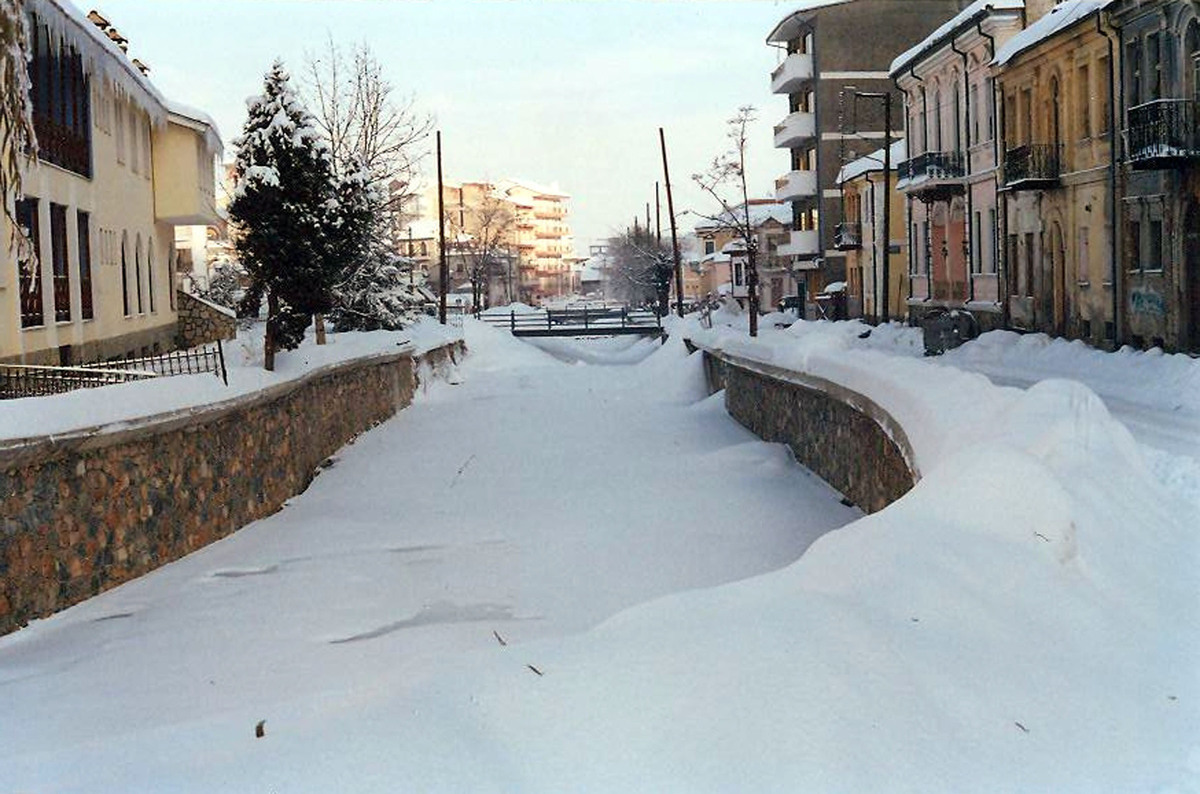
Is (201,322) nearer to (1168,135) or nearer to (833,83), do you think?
(1168,135)

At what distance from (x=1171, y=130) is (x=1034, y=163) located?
785cm

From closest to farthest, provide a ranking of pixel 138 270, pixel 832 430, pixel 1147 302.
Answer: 1. pixel 832 430
2. pixel 1147 302
3. pixel 138 270

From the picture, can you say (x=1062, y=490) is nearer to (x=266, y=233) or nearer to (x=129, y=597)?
(x=129, y=597)

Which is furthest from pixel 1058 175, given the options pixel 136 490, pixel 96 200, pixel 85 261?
pixel 136 490

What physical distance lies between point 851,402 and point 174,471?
7.21 m

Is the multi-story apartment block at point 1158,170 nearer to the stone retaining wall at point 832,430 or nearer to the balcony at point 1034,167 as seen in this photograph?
the balcony at point 1034,167

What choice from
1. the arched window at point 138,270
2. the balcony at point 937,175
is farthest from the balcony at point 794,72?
the arched window at point 138,270

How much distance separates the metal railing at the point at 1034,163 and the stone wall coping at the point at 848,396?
8651 millimetres

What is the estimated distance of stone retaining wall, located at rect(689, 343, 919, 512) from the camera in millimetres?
14844

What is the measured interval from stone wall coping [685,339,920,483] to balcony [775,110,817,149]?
125 feet

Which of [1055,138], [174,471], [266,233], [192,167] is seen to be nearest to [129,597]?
[174,471]

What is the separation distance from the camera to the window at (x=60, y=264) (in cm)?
2427

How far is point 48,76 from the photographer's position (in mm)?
24094

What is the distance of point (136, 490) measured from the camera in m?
14.6
